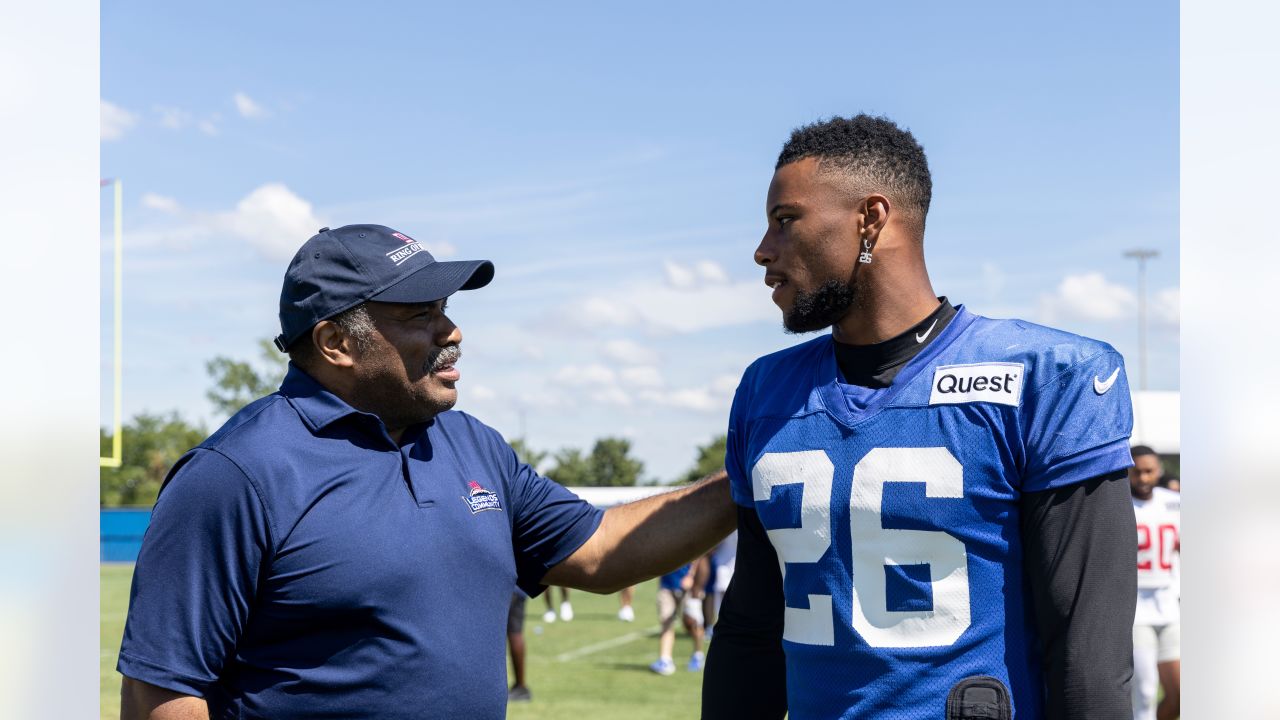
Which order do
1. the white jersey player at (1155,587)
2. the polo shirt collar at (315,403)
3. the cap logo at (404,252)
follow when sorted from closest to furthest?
the polo shirt collar at (315,403) < the cap logo at (404,252) < the white jersey player at (1155,587)

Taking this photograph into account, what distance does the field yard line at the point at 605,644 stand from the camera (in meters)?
14.3

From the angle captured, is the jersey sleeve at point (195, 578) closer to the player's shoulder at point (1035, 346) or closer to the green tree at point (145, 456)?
the player's shoulder at point (1035, 346)

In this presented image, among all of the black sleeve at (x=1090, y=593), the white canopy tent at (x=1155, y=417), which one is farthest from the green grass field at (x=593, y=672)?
the black sleeve at (x=1090, y=593)

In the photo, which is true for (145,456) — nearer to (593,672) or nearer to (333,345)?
(593,672)

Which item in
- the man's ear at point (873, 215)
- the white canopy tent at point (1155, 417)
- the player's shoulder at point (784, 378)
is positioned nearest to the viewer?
the man's ear at point (873, 215)

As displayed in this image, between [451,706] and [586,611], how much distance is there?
18938 mm

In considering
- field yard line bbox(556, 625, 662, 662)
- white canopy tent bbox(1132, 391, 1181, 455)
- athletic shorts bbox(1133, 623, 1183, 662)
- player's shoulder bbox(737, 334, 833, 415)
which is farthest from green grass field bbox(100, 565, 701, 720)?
player's shoulder bbox(737, 334, 833, 415)

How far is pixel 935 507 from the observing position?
2.39 meters

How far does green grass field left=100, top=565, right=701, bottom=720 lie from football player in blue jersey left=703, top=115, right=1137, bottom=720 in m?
7.63

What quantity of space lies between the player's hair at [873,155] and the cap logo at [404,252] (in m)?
0.98

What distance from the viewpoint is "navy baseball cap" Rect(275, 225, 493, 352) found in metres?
2.99

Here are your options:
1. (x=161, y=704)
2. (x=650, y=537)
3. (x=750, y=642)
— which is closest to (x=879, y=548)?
(x=750, y=642)

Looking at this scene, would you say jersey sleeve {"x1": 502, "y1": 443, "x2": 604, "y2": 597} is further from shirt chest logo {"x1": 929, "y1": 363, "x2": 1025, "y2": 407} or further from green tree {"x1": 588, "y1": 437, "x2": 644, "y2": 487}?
green tree {"x1": 588, "y1": 437, "x2": 644, "y2": 487}
